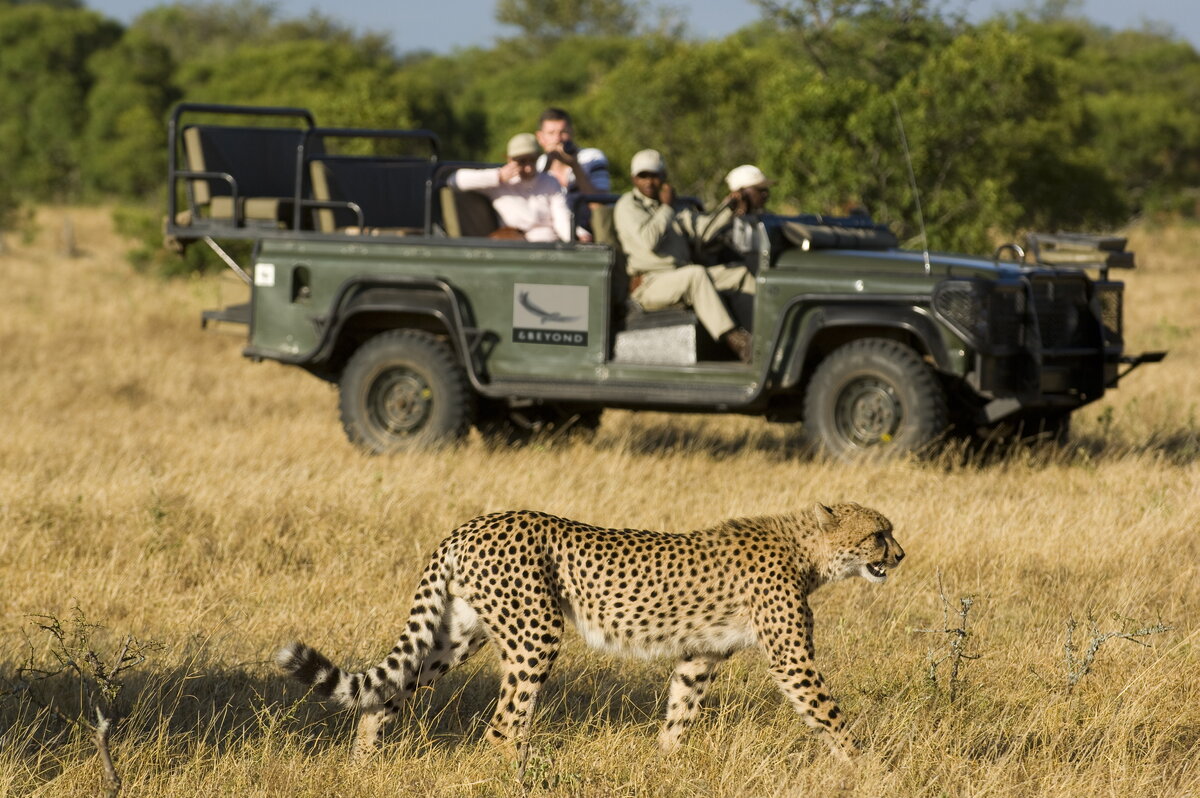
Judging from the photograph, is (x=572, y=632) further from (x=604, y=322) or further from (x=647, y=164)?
(x=647, y=164)

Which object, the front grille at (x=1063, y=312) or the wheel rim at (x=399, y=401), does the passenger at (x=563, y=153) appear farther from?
the front grille at (x=1063, y=312)

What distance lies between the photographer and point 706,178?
2131 centimetres

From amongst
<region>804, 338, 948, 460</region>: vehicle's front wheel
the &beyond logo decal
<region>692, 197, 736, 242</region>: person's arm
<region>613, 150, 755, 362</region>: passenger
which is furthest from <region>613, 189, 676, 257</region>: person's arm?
<region>804, 338, 948, 460</region>: vehicle's front wheel

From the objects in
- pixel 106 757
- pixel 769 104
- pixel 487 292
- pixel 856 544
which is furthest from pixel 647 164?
pixel 769 104

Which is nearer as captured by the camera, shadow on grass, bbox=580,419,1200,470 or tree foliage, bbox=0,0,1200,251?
shadow on grass, bbox=580,419,1200,470

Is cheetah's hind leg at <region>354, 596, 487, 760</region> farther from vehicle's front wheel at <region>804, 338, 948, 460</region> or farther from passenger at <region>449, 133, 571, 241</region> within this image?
passenger at <region>449, 133, 571, 241</region>

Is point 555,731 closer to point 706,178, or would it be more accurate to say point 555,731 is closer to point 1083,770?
point 1083,770

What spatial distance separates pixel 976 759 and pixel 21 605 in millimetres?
3376

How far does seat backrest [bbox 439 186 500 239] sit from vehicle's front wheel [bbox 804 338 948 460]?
7.38 feet

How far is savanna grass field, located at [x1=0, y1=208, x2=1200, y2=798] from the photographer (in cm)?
434

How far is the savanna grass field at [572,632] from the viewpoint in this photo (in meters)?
4.34

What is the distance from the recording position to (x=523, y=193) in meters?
9.63

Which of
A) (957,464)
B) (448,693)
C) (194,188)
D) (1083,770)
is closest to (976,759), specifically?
(1083,770)

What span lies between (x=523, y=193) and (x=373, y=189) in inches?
43.4
